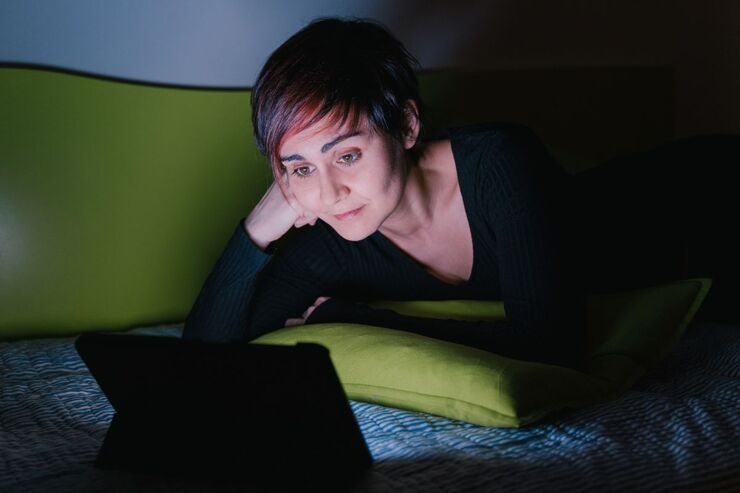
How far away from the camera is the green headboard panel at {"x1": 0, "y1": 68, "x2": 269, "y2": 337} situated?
5.54 feet

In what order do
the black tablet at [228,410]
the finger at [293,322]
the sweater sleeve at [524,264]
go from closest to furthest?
the black tablet at [228,410]
the sweater sleeve at [524,264]
the finger at [293,322]

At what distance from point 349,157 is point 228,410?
0.51 meters

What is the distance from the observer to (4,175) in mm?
1670

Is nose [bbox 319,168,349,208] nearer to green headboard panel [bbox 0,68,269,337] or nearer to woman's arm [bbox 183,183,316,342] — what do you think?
woman's arm [bbox 183,183,316,342]

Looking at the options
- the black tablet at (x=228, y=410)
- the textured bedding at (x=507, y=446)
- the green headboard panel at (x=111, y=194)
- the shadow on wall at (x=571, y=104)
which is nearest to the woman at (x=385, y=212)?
the textured bedding at (x=507, y=446)

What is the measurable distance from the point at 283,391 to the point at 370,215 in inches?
21.1

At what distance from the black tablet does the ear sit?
63cm

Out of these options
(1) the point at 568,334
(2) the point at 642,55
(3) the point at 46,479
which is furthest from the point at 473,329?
(2) the point at 642,55

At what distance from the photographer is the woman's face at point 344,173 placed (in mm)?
1271

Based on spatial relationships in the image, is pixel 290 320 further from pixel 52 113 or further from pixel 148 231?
pixel 52 113

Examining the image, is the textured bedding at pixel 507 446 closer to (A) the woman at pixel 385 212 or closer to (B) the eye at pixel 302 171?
(A) the woman at pixel 385 212

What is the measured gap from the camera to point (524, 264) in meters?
1.24

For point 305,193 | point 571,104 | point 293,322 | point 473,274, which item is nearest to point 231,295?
point 293,322

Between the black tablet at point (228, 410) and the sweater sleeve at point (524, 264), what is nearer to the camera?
the black tablet at point (228, 410)
